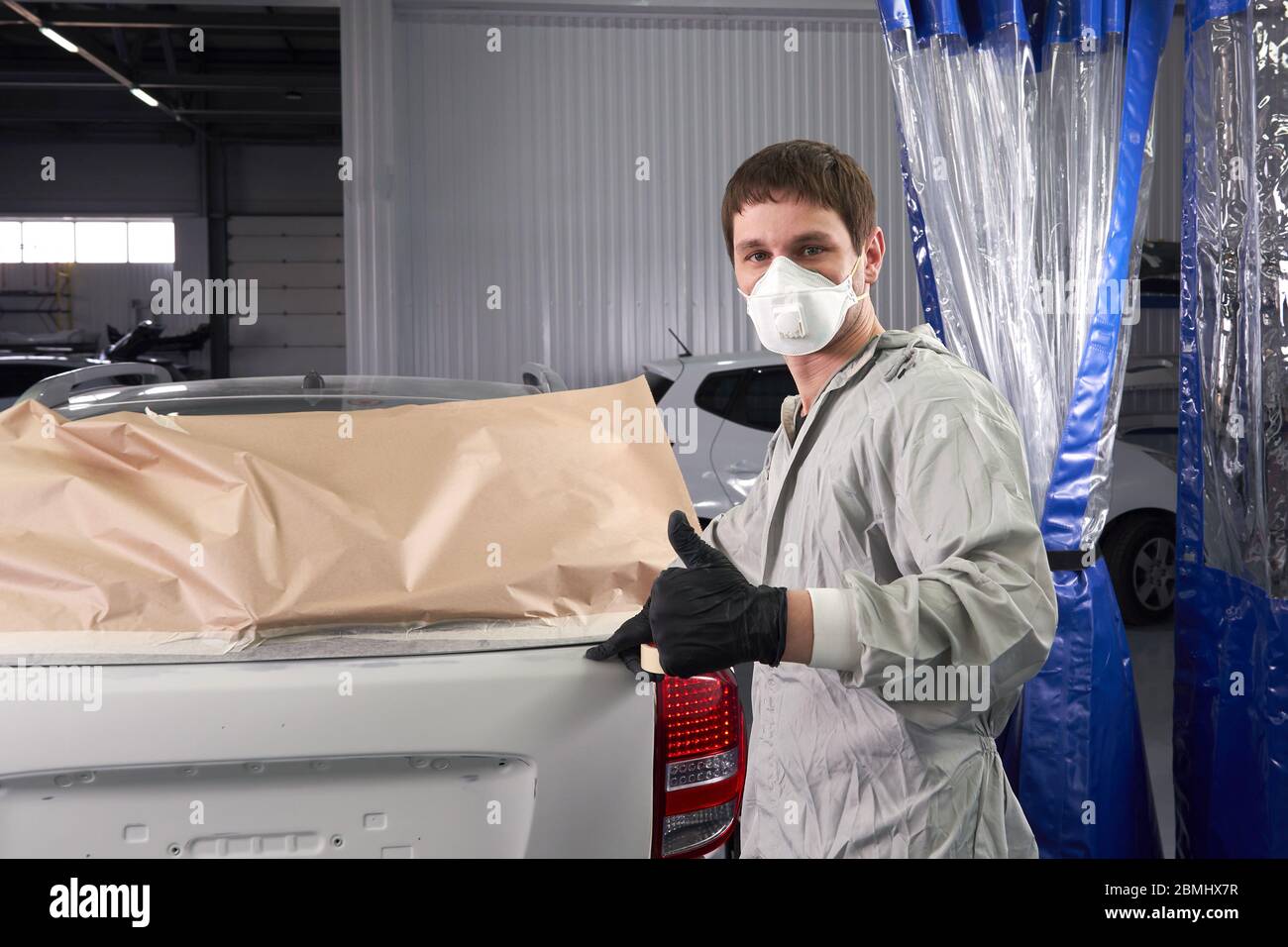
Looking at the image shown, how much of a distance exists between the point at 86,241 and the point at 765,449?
546 inches

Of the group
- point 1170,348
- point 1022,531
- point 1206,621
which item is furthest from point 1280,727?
point 1170,348

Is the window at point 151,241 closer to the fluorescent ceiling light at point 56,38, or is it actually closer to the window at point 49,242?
the window at point 49,242

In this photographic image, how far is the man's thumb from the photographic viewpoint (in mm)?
1238

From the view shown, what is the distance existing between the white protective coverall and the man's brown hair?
196 millimetres

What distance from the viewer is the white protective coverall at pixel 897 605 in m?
1.15

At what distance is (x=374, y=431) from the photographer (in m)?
1.75

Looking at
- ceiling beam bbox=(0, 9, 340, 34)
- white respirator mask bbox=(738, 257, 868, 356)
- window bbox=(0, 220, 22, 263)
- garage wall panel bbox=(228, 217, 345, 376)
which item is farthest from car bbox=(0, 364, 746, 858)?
window bbox=(0, 220, 22, 263)

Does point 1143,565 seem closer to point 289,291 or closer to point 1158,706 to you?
point 1158,706

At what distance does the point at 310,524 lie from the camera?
158cm

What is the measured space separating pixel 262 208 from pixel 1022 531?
54.5ft

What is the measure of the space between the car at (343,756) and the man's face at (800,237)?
618 millimetres

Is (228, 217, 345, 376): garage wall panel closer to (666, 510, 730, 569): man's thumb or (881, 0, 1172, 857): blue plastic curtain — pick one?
(881, 0, 1172, 857): blue plastic curtain

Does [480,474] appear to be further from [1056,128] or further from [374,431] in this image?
[1056,128]

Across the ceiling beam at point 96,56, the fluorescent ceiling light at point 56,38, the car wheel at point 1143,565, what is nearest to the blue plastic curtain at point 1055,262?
the car wheel at point 1143,565
